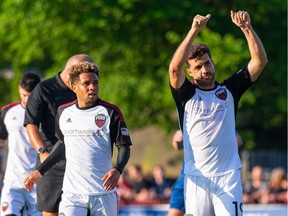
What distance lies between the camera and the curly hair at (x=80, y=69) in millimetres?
10141

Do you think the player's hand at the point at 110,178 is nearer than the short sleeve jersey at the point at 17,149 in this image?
Yes

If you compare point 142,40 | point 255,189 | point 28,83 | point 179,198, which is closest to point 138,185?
point 255,189

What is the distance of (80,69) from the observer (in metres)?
10.2

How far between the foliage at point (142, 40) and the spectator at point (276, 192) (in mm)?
3991

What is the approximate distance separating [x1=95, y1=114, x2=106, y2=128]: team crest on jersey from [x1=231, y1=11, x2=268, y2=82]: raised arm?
153cm

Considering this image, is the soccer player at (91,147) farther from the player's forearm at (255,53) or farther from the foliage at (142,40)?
the foliage at (142,40)

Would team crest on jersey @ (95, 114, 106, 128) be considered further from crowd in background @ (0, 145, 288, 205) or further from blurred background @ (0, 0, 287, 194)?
blurred background @ (0, 0, 287, 194)

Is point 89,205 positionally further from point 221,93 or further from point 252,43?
point 252,43

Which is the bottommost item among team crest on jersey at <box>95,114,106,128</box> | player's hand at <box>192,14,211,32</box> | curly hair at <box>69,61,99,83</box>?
team crest on jersey at <box>95,114,106,128</box>

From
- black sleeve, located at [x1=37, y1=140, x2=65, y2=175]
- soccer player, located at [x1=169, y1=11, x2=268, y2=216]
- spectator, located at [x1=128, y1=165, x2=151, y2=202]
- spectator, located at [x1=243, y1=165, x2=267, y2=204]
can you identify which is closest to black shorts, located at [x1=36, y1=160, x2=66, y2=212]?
black sleeve, located at [x1=37, y1=140, x2=65, y2=175]

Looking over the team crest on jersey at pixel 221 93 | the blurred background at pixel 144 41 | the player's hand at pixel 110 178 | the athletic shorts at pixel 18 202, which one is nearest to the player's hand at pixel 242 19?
the team crest on jersey at pixel 221 93

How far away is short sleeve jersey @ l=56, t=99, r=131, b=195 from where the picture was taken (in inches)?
394

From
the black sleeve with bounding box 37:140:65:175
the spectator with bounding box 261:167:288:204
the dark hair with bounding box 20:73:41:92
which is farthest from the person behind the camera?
the spectator with bounding box 261:167:288:204

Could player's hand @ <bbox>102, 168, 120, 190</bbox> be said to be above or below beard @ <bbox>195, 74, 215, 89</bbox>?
below
